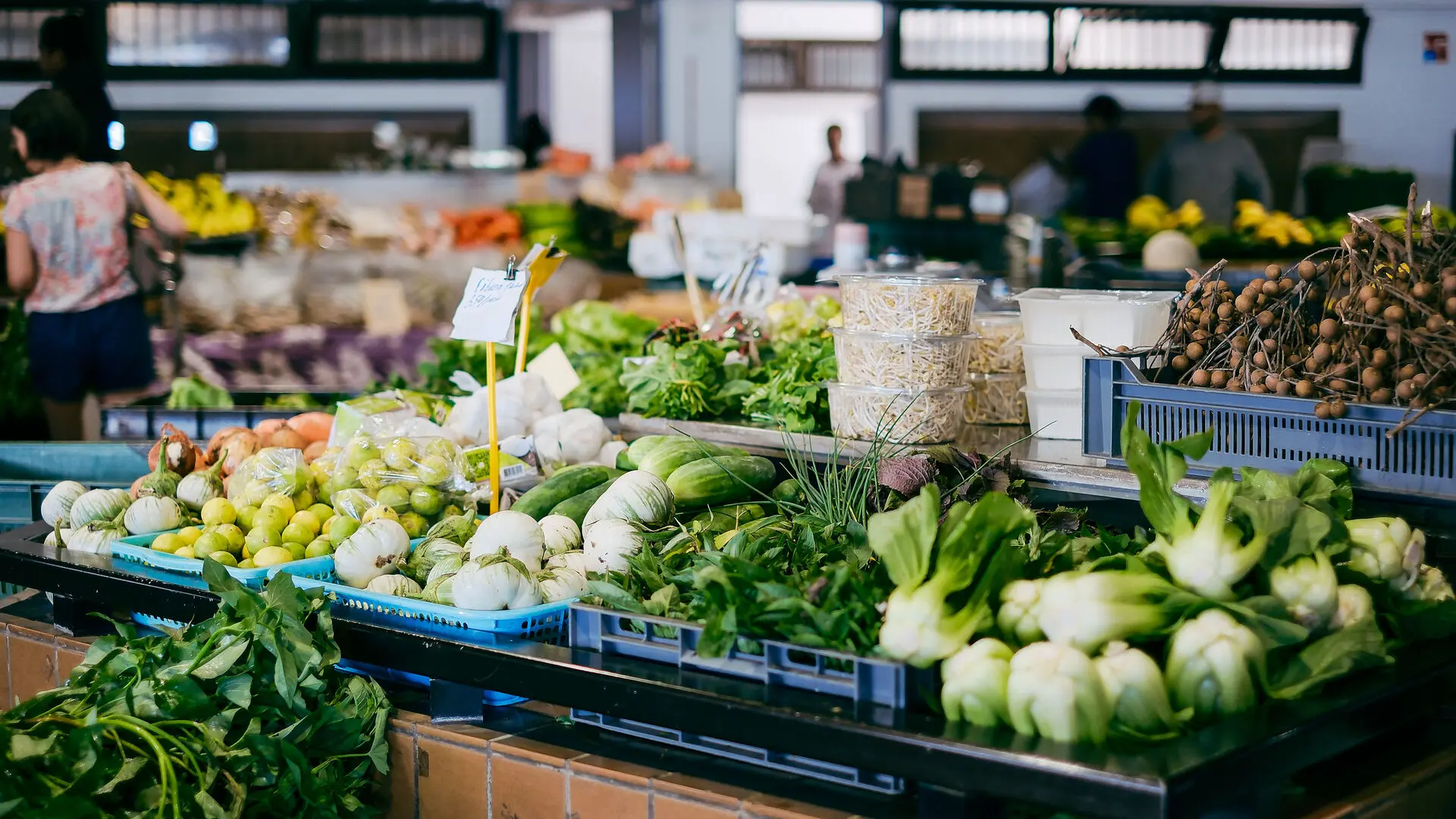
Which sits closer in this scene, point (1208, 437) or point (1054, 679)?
point (1054, 679)

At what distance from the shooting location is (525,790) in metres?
2.30

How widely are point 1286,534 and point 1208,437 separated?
19 cm

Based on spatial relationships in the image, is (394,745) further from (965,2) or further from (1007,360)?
(965,2)

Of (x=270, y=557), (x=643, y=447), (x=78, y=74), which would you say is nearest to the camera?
(x=270, y=557)

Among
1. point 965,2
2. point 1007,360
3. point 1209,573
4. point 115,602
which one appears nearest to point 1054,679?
point 1209,573

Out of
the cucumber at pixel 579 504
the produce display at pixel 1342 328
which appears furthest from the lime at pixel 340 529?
the produce display at pixel 1342 328

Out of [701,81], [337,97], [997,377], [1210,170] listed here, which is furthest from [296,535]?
[701,81]

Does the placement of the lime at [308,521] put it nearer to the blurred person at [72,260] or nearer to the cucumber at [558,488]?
the cucumber at [558,488]

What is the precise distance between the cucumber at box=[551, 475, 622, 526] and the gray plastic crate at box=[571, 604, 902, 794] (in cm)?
64

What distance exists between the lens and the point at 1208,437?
2.13 m

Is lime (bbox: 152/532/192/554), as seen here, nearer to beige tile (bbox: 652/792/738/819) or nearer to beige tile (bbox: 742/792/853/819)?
beige tile (bbox: 652/792/738/819)

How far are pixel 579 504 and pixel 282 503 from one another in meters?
0.62

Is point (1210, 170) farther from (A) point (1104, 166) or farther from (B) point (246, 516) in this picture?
(B) point (246, 516)

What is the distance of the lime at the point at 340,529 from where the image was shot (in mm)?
2785
